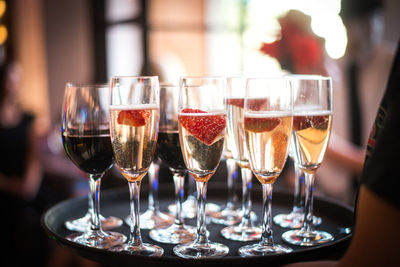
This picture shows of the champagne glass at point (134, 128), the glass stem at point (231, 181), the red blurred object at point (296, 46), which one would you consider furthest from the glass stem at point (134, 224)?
the red blurred object at point (296, 46)

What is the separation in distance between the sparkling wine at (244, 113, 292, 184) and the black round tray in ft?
0.61

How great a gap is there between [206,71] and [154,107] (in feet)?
18.3

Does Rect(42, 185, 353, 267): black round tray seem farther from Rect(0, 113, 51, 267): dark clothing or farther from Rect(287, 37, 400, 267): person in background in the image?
Rect(0, 113, 51, 267): dark clothing

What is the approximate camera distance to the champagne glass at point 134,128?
0.97 meters

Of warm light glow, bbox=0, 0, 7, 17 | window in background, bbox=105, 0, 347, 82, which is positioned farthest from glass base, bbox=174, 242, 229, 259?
warm light glow, bbox=0, 0, 7, 17

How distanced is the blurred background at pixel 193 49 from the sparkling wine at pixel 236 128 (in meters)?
0.67

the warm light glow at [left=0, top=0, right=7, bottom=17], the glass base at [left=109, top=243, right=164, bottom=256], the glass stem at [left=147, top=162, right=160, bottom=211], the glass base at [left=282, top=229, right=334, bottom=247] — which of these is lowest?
the glass base at [left=282, top=229, right=334, bottom=247]

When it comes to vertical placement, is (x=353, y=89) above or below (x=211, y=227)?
above

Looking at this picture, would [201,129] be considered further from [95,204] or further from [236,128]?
[95,204]

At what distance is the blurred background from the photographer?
86.4 inches

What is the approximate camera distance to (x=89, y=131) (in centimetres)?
109

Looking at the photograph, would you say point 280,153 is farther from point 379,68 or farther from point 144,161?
point 379,68

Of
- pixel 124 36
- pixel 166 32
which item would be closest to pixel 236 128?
pixel 166 32

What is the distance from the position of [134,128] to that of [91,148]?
17cm
